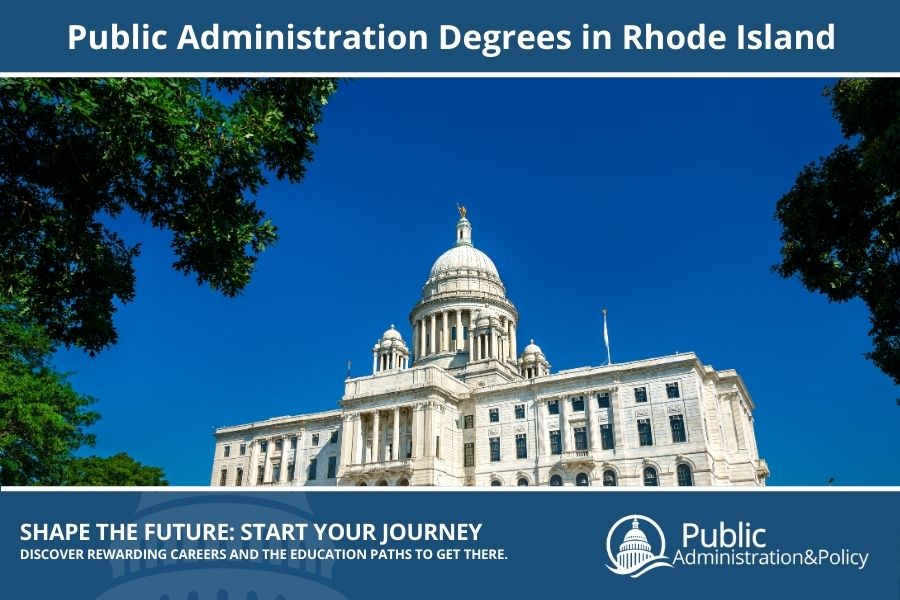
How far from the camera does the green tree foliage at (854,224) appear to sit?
1962cm

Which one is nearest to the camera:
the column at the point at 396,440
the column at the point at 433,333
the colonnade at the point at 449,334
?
the column at the point at 396,440

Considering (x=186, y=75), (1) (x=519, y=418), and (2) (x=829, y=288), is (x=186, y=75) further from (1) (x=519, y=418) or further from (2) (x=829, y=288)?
(1) (x=519, y=418)

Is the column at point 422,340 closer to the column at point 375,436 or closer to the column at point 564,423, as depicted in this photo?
the column at point 375,436

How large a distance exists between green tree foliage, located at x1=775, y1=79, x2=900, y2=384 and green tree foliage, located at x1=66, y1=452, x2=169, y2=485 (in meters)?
53.8

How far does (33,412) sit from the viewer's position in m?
29.6

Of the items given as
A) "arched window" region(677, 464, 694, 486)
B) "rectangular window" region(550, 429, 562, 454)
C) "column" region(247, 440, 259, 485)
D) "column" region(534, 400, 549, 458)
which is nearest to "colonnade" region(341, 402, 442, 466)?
"column" region(534, 400, 549, 458)

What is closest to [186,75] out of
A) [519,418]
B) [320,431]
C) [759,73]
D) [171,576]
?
[171,576]

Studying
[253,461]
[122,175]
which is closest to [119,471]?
[253,461]

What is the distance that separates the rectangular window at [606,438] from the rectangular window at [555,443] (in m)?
3.53

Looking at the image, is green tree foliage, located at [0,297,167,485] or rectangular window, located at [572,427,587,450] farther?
rectangular window, located at [572,427,587,450]

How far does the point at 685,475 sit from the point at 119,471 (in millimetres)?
46703

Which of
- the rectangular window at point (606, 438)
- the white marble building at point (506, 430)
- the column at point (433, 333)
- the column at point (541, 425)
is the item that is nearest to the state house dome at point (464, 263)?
the column at point (433, 333)

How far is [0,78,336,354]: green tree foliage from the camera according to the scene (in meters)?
13.7

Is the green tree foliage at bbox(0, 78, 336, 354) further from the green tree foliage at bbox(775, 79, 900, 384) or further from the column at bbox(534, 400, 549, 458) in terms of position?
the column at bbox(534, 400, 549, 458)
